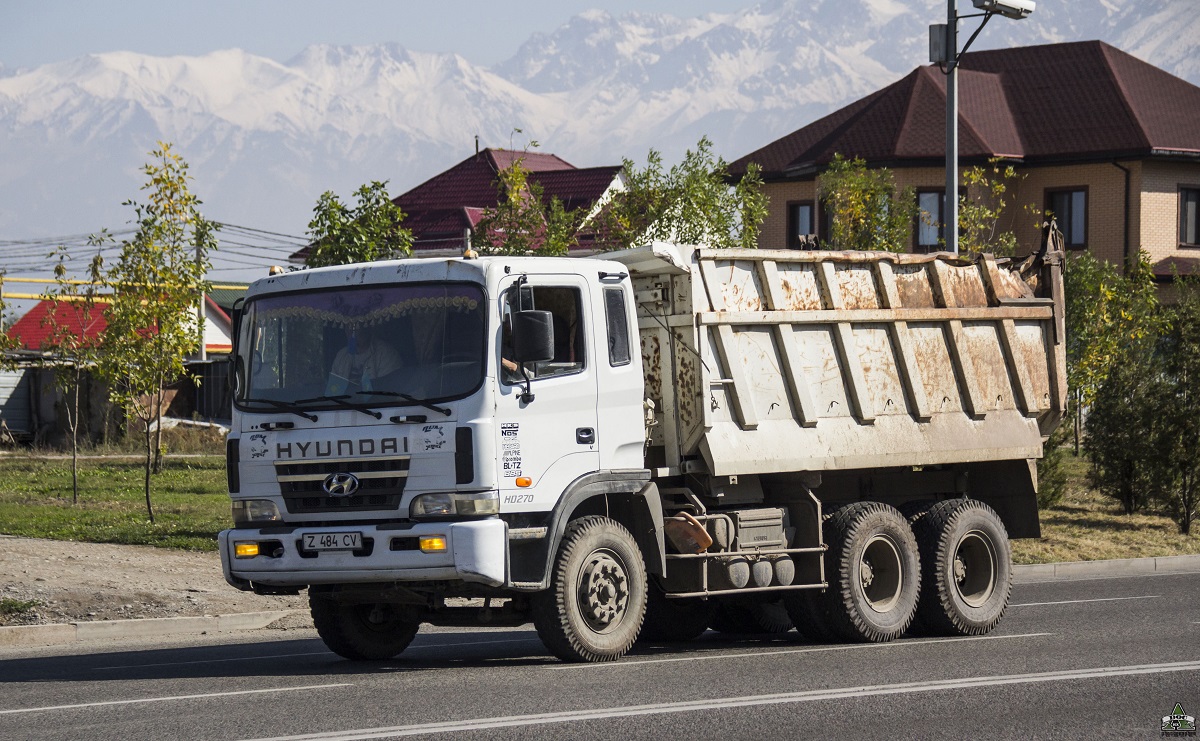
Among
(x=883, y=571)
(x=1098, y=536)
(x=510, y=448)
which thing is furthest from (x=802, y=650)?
(x=1098, y=536)

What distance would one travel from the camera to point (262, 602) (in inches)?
616

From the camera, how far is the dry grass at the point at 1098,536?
2131cm

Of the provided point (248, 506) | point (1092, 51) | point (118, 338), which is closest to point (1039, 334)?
point (248, 506)

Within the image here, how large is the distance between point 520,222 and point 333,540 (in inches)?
516

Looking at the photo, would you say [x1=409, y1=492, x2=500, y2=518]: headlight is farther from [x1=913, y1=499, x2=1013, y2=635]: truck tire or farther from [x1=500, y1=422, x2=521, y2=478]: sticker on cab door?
[x1=913, y1=499, x2=1013, y2=635]: truck tire

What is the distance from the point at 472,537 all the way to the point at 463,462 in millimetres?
490

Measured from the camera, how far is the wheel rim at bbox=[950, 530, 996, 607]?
1344 cm

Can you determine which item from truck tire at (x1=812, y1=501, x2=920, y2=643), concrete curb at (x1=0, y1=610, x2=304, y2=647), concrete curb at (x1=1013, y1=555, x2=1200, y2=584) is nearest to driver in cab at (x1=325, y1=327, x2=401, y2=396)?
truck tire at (x1=812, y1=501, x2=920, y2=643)

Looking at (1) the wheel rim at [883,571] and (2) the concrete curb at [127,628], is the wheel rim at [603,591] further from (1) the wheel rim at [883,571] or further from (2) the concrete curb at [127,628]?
(2) the concrete curb at [127,628]

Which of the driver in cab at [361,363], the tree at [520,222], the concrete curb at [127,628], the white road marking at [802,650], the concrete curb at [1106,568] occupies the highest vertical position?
the tree at [520,222]

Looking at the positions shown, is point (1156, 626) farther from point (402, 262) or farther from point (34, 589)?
point (34, 589)

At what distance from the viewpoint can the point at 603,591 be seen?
426 inches

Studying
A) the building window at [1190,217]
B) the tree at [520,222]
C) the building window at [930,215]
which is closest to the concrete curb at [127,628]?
the tree at [520,222]

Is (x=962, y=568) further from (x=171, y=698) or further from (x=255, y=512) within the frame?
(x=171, y=698)
